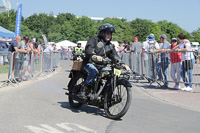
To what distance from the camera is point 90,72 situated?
22.6ft

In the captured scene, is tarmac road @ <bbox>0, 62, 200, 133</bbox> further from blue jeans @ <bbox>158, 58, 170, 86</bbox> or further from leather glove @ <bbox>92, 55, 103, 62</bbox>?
blue jeans @ <bbox>158, 58, 170, 86</bbox>

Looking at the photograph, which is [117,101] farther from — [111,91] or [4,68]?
[4,68]

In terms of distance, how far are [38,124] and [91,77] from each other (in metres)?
1.57

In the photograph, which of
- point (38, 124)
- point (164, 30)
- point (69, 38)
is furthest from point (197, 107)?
point (164, 30)

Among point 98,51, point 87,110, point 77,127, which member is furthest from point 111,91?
point 77,127

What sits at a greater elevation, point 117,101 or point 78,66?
point 78,66

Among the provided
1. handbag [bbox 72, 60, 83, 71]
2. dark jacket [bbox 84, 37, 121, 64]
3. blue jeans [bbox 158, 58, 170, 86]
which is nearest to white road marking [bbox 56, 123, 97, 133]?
dark jacket [bbox 84, 37, 121, 64]

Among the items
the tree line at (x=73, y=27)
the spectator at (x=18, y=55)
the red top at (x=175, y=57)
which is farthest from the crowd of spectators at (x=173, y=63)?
the tree line at (x=73, y=27)

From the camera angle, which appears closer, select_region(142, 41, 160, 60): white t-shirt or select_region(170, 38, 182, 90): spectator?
select_region(170, 38, 182, 90): spectator

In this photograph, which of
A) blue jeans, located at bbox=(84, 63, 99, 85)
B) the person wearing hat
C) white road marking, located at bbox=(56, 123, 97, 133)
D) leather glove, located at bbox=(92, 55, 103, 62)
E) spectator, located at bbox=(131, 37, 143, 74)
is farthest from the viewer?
spectator, located at bbox=(131, 37, 143, 74)

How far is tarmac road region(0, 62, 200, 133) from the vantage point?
558cm

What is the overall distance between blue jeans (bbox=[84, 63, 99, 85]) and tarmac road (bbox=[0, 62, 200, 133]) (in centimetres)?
67

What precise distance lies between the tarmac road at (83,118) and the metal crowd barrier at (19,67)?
3.47 meters

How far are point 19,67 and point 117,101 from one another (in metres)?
7.34
